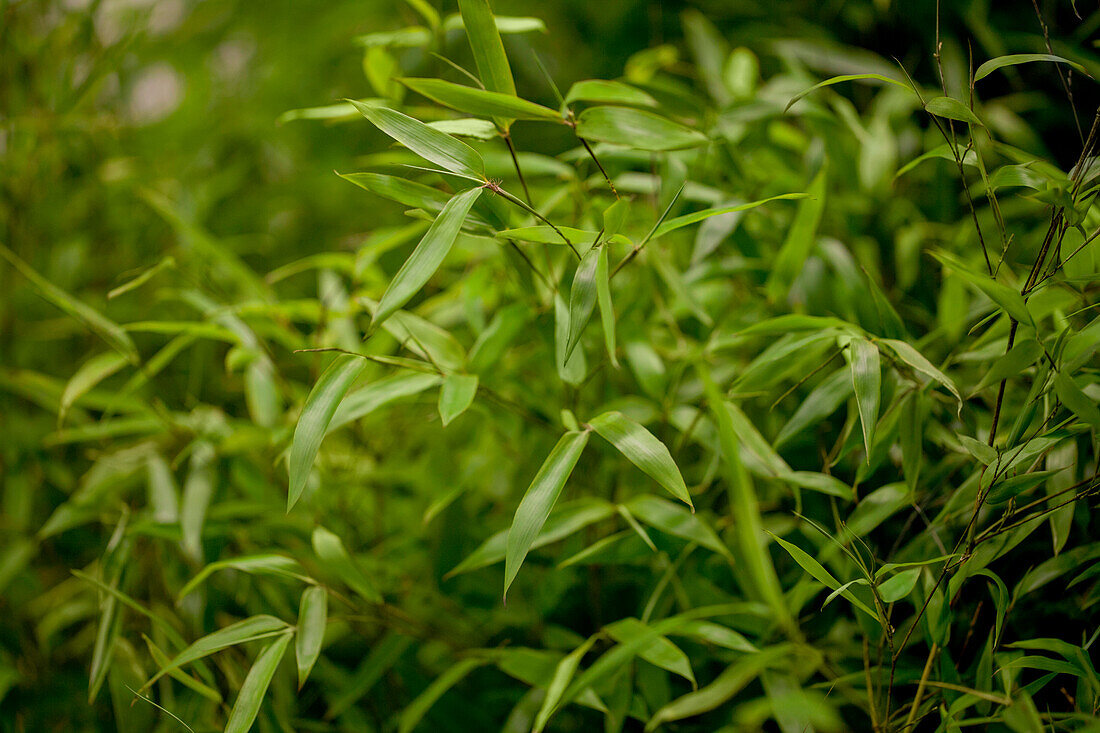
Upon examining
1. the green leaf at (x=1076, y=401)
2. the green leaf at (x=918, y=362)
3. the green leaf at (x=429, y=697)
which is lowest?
the green leaf at (x=429, y=697)

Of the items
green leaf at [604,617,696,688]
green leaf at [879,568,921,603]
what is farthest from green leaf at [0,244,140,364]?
green leaf at [879,568,921,603]

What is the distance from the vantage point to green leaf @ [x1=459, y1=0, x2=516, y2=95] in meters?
0.33

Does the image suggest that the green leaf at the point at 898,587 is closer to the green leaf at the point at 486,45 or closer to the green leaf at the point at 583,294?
the green leaf at the point at 583,294

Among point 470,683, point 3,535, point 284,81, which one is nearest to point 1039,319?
point 470,683

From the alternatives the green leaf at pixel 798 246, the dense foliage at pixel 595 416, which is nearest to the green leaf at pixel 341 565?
the dense foliage at pixel 595 416

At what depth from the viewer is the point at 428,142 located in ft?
1.08

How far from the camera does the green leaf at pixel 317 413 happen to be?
0.33 m

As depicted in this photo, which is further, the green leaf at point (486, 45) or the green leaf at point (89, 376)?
the green leaf at point (89, 376)

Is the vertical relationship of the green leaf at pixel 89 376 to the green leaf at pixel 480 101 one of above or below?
below

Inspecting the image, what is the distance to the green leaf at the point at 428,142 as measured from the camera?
0.33 meters

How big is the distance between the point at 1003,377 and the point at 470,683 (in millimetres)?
417

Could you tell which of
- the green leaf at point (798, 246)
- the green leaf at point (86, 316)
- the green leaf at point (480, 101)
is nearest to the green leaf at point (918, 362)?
the green leaf at point (798, 246)

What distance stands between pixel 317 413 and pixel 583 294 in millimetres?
149

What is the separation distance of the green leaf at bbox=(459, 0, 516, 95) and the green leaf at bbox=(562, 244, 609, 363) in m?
0.10
